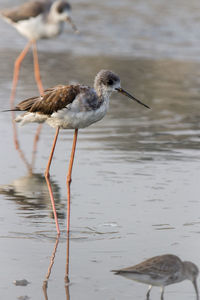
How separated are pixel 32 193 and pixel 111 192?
33.8 inches

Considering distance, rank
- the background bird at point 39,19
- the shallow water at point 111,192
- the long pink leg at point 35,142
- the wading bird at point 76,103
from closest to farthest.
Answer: the shallow water at point 111,192, the wading bird at point 76,103, the long pink leg at point 35,142, the background bird at point 39,19

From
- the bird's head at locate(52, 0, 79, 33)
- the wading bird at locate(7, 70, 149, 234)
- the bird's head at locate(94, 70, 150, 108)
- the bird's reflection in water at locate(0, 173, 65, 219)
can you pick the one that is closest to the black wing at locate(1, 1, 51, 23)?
the bird's head at locate(52, 0, 79, 33)

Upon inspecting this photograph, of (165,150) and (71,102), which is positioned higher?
(71,102)

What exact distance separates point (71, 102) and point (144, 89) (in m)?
6.66

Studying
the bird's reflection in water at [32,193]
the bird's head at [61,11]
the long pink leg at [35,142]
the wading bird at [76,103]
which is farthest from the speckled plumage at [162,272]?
the bird's head at [61,11]

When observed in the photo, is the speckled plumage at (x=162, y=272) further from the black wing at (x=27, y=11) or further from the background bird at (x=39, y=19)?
the black wing at (x=27, y=11)

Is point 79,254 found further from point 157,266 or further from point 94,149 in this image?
point 94,149

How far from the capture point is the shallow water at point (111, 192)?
5871 millimetres

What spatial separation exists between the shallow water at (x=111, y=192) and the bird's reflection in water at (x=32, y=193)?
11 millimetres

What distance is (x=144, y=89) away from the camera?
13.6m

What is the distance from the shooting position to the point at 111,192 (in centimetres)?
804

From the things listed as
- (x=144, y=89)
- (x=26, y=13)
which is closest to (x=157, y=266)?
(x=144, y=89)

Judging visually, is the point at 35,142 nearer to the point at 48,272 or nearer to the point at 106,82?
the point at 106,82

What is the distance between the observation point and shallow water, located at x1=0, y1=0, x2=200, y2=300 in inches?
231
